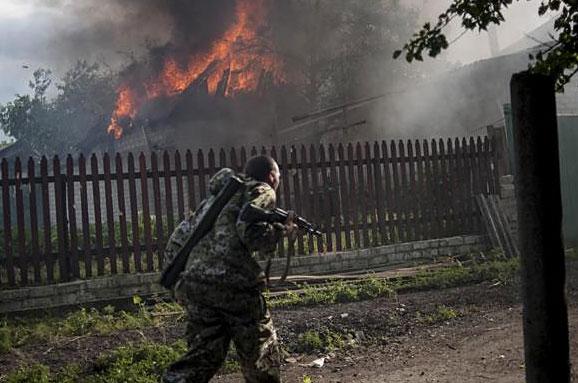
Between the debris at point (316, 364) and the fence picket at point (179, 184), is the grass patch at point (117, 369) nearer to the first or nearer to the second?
the debris at point (316, 364)

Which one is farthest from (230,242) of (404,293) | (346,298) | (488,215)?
(488,215)

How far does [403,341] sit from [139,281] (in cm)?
386

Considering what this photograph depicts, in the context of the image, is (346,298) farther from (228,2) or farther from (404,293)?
(228,2)

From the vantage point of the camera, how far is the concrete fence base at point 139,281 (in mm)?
7285

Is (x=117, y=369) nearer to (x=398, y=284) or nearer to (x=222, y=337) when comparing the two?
(x=222, y=337)

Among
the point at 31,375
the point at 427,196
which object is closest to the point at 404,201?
the point at 427,196

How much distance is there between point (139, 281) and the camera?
7684mm

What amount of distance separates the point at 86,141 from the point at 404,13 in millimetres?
13638

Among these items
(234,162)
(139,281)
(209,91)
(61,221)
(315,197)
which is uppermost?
(209,91)

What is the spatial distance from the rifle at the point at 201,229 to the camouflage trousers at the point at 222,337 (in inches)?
6.5

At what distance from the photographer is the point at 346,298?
6910mm

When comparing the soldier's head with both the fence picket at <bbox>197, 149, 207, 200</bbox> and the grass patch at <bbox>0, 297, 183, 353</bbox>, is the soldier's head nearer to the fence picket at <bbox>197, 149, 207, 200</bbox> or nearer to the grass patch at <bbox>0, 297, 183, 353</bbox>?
the grass patch at <bbox>0, 297, 183, 353</bbox>

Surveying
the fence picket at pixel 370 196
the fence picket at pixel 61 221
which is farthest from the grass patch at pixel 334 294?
the fence picket at pixel 61 221

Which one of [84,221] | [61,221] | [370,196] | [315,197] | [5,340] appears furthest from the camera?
[370,196]
